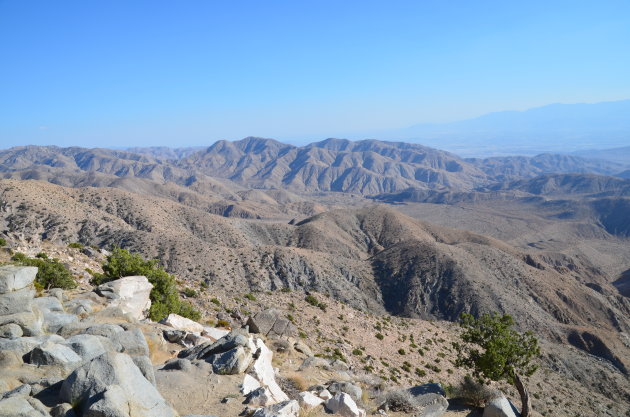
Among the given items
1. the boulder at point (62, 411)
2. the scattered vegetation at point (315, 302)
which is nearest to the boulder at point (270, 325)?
the scattered vegetation at point (315, 302)

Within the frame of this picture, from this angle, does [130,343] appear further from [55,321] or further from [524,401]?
[524,401]

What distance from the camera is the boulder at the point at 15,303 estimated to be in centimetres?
1446

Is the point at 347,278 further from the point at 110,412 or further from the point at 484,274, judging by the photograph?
the point at 110,412

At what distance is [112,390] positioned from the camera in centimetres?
930

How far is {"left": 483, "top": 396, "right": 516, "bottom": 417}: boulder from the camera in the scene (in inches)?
679

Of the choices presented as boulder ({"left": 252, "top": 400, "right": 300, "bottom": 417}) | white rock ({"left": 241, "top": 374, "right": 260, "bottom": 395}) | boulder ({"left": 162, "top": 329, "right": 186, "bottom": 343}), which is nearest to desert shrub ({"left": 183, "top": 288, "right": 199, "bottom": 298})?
boulder ({"left": 162, "top": 329, "right": 186, "bottom": 343})

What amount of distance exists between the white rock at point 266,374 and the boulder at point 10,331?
26.7 ft

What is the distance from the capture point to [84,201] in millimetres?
93562

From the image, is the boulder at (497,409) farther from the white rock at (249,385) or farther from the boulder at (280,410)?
the white rock at (249,385)

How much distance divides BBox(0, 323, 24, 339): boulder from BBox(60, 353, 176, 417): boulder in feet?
15.4

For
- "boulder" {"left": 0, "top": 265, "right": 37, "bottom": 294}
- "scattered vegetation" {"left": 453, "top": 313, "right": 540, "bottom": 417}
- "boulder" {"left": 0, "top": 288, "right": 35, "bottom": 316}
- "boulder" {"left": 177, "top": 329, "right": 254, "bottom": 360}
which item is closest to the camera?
"boulder" {"left": 0, "top": 288, "right": 35, "bottom": 316}

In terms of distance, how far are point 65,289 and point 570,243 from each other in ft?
567

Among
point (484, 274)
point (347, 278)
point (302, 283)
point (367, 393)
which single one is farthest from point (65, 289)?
point (484, 274)

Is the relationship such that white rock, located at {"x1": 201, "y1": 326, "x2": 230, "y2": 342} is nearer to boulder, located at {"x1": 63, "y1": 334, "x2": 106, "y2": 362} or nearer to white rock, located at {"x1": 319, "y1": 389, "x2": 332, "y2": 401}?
boulder, located at {"x1": 63, "y1": 334, "x2": 106, "y2": 362}
